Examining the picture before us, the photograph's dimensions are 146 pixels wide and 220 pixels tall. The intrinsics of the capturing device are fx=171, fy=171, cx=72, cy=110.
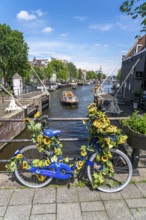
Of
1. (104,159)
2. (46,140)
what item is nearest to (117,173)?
(104,159)

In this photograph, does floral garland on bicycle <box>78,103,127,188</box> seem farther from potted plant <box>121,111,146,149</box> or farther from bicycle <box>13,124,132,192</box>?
potted plant <box>121,111,146,149</box>

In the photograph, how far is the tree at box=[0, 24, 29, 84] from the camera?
79.5 feet

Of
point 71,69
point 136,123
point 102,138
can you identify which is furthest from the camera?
point 71,69

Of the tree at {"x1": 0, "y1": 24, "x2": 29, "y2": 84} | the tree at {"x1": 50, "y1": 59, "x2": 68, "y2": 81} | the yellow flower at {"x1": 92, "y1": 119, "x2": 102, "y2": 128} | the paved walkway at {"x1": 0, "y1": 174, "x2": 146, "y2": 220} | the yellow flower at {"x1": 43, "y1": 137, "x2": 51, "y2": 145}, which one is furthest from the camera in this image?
the tree at {"x1": 50, "y1": 59, "x2": 68, "y2": 81}

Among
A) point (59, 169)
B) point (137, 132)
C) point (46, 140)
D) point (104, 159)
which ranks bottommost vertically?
point (59, 169)

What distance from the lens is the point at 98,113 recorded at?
229 centimetres

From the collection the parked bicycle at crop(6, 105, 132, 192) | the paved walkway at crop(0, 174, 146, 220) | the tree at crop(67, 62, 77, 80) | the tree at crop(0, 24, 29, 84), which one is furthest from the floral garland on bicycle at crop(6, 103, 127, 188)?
the tree at crop(67, 62, 77, 80)

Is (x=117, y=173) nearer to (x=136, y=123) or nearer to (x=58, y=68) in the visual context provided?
(x=136, y=123)

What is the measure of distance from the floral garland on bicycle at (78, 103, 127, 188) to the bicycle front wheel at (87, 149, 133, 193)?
8 cm

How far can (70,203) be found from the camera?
7.11ft

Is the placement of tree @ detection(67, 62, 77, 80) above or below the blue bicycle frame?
above

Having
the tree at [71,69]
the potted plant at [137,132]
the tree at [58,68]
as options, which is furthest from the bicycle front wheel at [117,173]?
the tree at [71,69]

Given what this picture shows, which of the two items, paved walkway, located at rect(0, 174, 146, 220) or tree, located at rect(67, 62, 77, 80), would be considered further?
tree, located at rect(67, 62, 77, 80)

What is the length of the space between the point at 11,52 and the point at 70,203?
83.7ft
